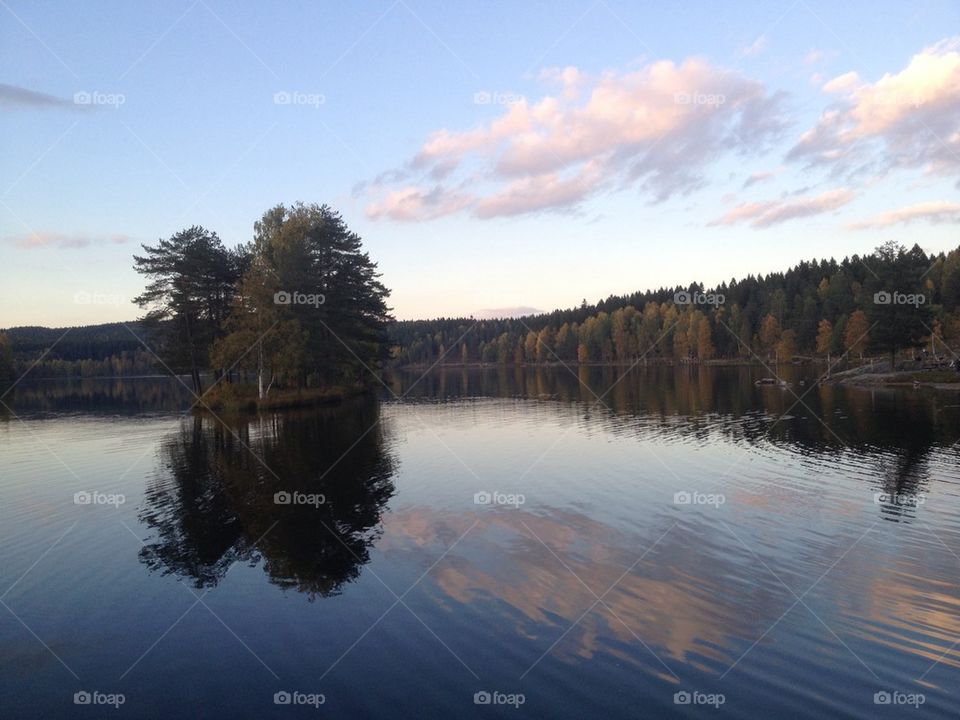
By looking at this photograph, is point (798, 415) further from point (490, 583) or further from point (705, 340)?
point (705, 340)

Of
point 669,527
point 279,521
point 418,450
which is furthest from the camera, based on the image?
point 418,450

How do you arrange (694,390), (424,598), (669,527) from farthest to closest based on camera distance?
(694,390) → (669,527) → (424,598)

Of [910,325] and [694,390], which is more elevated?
[910,325]

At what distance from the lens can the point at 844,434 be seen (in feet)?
122

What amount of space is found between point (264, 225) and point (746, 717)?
74659 mm

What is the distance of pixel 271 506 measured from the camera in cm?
2314

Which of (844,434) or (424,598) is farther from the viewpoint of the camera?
(844,434)

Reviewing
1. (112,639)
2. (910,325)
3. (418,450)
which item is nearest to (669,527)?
(112,639)

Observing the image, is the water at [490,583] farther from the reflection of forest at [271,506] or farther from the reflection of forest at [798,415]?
the reflection of forest at [798,415]

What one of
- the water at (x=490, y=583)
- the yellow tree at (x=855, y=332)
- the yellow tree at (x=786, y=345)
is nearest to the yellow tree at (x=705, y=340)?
the yellow tree at (x=786, y=345)

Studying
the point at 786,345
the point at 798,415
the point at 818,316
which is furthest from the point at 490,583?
the point at 818,316

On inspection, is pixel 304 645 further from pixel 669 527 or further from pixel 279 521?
pixel 669 527

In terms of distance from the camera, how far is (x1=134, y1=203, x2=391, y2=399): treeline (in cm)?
5869

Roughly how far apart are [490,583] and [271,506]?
11.6 metres
